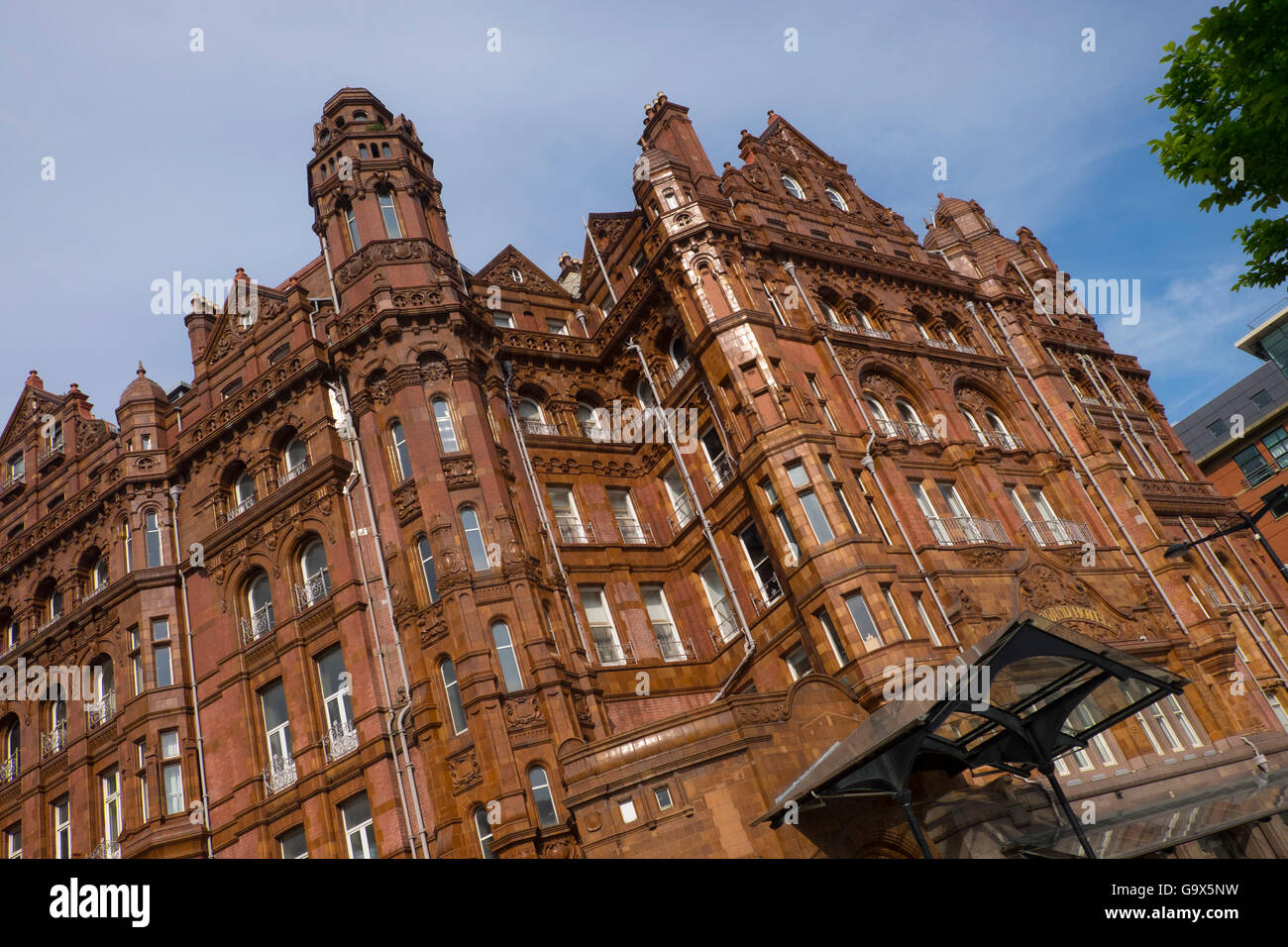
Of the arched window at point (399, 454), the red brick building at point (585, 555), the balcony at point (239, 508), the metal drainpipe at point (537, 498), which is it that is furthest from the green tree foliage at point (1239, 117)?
the balcony at point (239, 508)

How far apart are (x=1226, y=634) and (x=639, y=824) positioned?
2395cm

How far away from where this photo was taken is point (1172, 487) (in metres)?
46.3

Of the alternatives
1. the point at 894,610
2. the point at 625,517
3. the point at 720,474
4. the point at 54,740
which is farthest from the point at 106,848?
the point at 894,610

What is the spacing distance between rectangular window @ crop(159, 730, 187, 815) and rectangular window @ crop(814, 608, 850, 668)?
20.3m

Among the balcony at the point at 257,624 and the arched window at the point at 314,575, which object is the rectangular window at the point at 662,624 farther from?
the balcony at the point at 257,624

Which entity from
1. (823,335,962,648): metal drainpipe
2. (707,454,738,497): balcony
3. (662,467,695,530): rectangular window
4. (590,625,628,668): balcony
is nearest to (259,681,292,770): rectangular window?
(590,625,628,668): balcony

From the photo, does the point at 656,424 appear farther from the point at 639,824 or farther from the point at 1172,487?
the point at 1172,487

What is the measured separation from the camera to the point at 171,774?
3241 cm

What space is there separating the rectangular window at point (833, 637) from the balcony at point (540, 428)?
12794 mm

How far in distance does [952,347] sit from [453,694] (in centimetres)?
2532

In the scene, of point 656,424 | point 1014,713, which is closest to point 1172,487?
point 656,424

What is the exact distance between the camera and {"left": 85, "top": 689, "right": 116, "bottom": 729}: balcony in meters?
35.0

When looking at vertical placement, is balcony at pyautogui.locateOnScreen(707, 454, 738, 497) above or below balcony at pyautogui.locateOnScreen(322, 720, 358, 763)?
above

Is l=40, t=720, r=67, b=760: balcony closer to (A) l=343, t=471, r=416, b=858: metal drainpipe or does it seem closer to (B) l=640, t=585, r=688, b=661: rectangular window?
(A) l=343, t=471, r=416, b=858: metal drainpipe
